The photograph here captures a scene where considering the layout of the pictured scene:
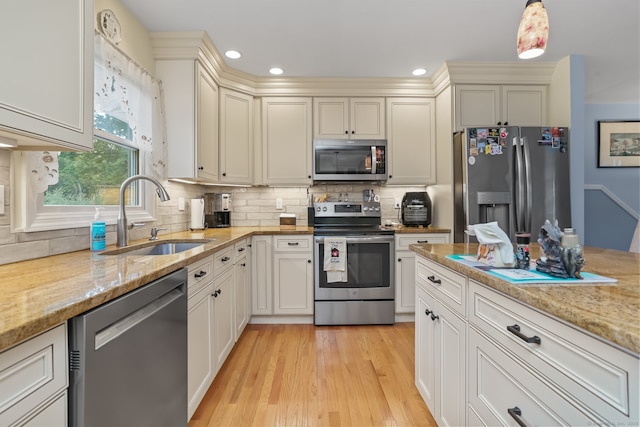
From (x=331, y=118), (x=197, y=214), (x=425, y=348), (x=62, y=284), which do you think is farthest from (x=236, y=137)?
(x=425, y=348)

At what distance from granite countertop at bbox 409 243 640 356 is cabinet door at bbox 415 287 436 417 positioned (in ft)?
1.54

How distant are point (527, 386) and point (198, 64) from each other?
279 cm

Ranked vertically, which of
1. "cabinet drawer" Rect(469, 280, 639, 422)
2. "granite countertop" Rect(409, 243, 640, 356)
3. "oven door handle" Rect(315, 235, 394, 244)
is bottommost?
"cabinet drawer" Rect(469, 280, 639, 422)

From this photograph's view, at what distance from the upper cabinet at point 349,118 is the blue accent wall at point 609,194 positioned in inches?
125

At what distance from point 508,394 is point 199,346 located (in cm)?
139

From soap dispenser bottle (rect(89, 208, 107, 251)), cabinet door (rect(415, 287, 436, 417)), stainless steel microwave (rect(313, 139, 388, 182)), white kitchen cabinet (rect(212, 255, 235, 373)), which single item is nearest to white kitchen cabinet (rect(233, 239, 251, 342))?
white kitchen cabinet (rect(212, 255, 235, 373))

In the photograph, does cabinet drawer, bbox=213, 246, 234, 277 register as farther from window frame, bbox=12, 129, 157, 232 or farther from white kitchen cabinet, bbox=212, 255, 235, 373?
window frame, bbox=12, 129, 157, 232

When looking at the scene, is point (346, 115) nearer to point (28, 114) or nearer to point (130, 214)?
point (130, 214)

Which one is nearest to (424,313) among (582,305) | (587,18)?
(582,305)

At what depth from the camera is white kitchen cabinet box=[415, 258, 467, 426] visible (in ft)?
4.10

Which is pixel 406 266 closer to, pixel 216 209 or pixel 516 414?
pixel 216 209

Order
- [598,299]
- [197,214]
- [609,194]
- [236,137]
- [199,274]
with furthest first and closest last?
[609,194]
[236,137]
[197,214]
[199,274]
[598,299]

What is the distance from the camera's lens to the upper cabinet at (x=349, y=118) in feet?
10.6

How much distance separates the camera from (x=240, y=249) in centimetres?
251
